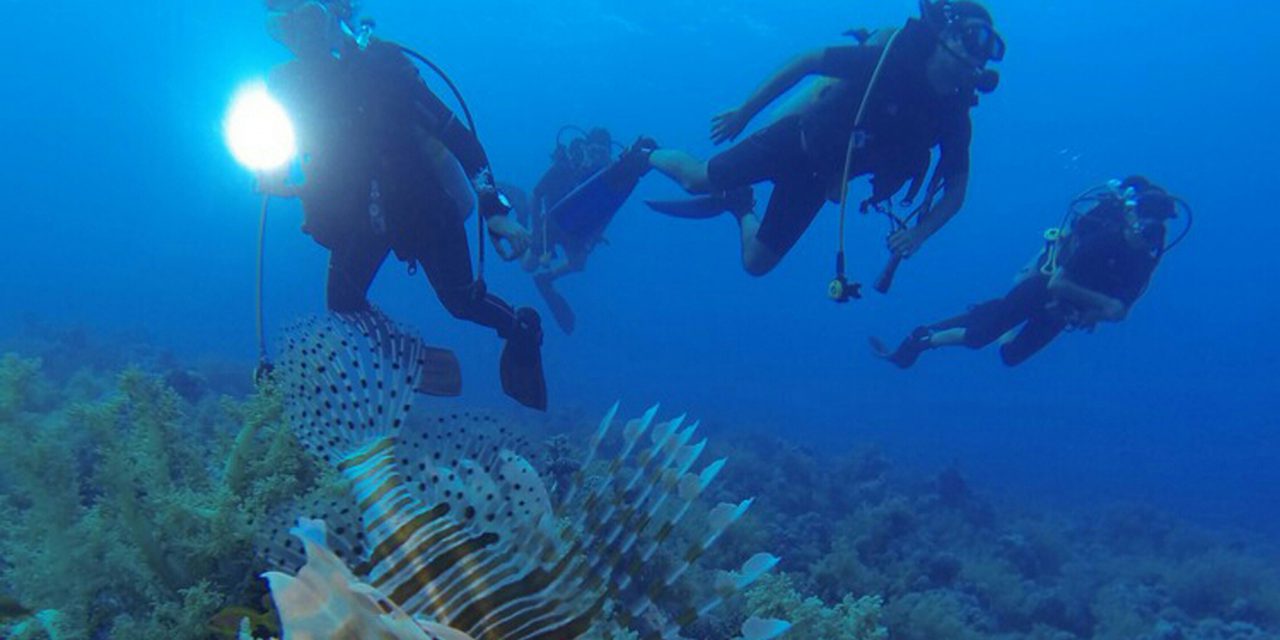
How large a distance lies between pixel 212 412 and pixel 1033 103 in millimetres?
63366

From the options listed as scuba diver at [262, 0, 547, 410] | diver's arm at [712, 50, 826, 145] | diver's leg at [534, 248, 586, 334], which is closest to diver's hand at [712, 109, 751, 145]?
diver's arm at [712, 50, 826, 145]

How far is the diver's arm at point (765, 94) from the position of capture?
5863 millimetres

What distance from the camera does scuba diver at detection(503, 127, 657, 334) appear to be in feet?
28.5

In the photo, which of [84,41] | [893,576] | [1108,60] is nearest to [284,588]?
[893,576]

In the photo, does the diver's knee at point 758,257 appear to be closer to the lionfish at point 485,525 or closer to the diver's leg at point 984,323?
the diver's leg at point 984,323

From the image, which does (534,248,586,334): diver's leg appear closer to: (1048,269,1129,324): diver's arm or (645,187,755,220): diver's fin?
(645,187,755,220): diver's fin

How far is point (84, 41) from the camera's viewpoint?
6234 centimetres

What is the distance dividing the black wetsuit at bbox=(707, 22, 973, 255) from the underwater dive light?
11.6 ft

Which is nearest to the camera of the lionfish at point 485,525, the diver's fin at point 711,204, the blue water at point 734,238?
the lionfish at point 485,525

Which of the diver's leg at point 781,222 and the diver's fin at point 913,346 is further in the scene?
the diver's fin at point 913,346

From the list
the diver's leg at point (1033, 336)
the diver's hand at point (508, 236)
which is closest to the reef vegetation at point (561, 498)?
the diver's hand at point (508, 236)

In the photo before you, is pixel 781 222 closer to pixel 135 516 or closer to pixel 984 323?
pixel 984 323

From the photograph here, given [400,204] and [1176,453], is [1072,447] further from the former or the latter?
[400,204]

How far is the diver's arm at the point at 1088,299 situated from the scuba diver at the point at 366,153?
5.73 metres
